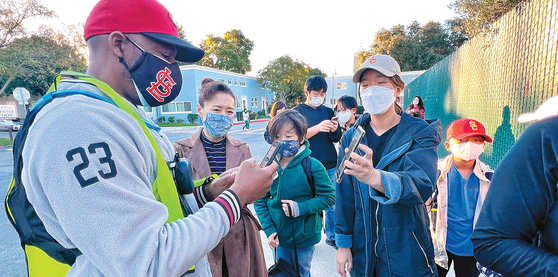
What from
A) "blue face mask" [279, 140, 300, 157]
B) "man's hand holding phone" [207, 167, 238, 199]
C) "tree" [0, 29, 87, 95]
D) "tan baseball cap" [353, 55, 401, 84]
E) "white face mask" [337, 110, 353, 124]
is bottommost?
"man's hand holding phone" [207, 167, 238, 199]

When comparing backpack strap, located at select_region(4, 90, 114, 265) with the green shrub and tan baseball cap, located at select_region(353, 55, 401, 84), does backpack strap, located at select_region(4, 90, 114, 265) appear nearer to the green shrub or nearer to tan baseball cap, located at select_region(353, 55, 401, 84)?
tan baseball cap, located at select_region(353, 55, 401, 84)

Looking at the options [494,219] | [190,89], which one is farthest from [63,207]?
[190,89]

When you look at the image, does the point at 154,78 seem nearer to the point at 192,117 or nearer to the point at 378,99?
the point at 378,99

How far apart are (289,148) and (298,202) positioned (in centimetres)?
49

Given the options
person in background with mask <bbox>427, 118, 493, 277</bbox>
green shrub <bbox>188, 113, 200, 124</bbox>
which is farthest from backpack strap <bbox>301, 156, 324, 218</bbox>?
green shrub <bbox>188, 113, 200, 124</bbox>

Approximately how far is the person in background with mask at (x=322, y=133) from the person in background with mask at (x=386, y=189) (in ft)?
5.47

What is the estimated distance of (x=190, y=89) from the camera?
27562 millimetres

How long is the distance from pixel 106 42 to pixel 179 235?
0.77 meters

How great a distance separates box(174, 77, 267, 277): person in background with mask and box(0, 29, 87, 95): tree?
20507mm

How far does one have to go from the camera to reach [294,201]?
2332 millimetres

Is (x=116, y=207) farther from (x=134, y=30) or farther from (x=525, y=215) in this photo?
(x=525, y=215)

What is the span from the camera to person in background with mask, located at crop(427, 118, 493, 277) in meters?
2.18

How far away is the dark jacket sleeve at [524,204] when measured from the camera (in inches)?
34.4

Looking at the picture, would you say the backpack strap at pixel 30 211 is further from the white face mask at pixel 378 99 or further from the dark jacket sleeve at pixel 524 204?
the white face mask at pixel 378 99
